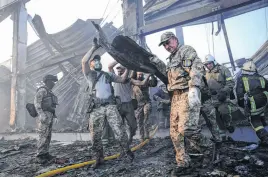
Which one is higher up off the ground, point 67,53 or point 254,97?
point 67,53

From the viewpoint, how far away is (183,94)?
3.28m

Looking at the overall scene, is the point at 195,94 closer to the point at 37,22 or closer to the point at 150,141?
the point at 150,141

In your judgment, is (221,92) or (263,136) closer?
(263,136)

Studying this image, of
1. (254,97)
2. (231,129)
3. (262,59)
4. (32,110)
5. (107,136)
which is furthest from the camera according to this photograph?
(262,59)

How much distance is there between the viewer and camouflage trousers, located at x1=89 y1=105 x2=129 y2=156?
13.1 feet

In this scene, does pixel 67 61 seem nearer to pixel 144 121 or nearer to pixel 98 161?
pixel 144 121

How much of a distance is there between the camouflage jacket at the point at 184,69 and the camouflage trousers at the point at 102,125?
128 centimetres

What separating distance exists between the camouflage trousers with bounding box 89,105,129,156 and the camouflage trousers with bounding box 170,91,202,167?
1.10m

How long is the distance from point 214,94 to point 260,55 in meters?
8.07

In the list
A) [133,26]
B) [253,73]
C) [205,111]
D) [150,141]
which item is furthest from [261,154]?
[133,26]

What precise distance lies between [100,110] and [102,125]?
29cm

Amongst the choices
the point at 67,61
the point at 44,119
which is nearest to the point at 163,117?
the point at 44,119

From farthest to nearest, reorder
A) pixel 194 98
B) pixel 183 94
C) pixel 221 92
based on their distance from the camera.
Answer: pixel 221 92, pixel 183 94, pixel 194 98

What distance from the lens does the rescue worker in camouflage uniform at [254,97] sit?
4395 mm
